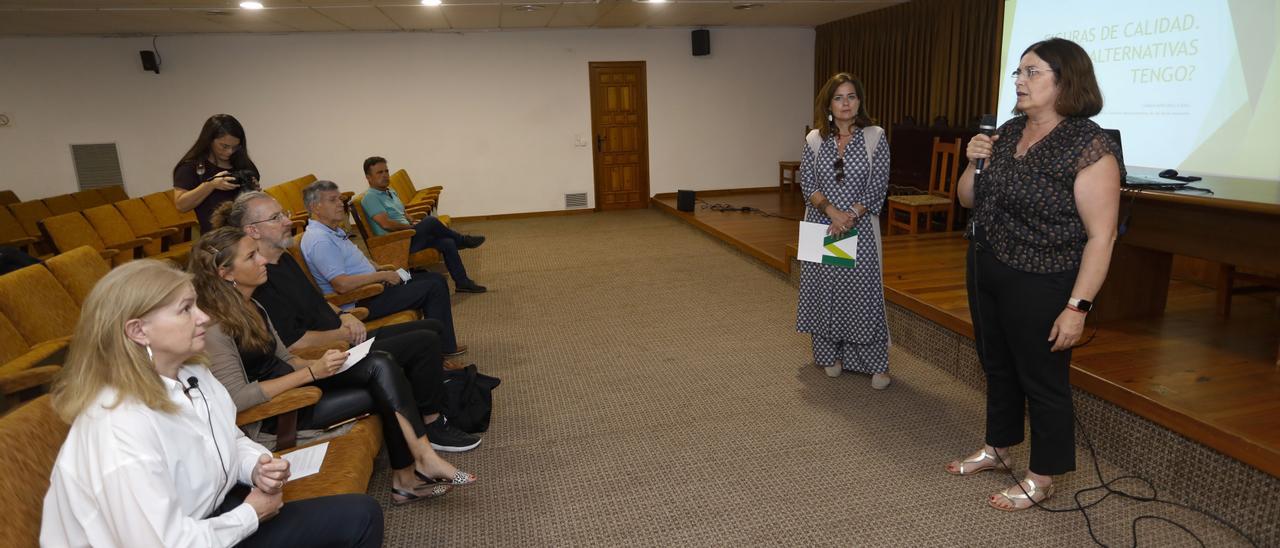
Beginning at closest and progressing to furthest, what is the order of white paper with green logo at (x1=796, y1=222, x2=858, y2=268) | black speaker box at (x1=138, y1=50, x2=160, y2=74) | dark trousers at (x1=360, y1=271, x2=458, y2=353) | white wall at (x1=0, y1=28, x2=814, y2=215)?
white paper with green logo at (x1=796, y1=222, x2=858, y2=268), dark trousers at (x1=360, y1=271, x2=458, y2=353), black speaker box at (x1=138, y1=50, x2=160, y2=74), white wall at (x1=0, y1=28, x2=814, y2=215)

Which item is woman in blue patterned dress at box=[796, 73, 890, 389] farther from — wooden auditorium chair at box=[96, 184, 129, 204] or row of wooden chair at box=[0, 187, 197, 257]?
wooden auditorium chair at box=[96, 184, 129, 204]

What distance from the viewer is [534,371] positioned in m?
3.65

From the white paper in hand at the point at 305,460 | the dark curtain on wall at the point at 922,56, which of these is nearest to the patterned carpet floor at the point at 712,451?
the white paper in hand at the point at 305,460

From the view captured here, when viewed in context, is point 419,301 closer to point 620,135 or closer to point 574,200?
point 574,200

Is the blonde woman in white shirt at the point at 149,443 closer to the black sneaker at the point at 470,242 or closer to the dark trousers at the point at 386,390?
the dark trousers at the point at 386,390

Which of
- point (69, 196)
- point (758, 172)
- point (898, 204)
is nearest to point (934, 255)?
point (898, 204)

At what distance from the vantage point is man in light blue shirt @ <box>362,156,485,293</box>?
16.5 feet

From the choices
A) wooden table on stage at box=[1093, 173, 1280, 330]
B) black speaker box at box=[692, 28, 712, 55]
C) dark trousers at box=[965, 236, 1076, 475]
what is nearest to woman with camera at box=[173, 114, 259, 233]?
dark trousers at box=[965, 236, 1076, 475]

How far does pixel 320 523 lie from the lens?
63.4 inches

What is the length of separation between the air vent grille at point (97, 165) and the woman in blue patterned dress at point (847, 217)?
8.57 metres

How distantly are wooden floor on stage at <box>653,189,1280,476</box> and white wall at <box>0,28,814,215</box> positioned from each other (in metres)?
5.38

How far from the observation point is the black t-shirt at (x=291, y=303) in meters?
2.57

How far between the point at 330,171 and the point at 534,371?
20.7 feet

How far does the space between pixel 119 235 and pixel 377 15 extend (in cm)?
321
